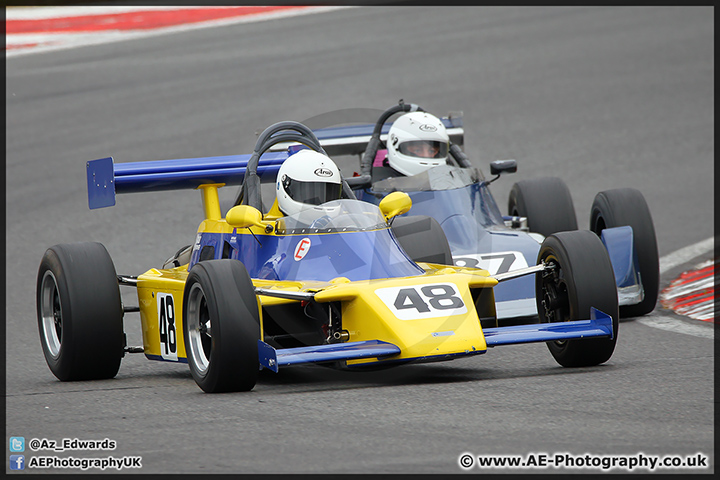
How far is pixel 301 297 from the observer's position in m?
6.26

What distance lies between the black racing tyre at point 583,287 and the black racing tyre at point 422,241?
1182mm

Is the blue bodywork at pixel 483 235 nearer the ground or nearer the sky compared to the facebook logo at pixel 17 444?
nearer the sky

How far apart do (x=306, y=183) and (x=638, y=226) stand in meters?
3.01

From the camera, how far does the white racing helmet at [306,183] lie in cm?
726

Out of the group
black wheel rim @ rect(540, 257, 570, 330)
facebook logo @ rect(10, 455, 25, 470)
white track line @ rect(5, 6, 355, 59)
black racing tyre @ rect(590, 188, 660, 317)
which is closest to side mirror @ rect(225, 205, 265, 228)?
black wheel rim @ rect(540, 257, 570, 330)

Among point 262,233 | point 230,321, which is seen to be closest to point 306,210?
point 262,233

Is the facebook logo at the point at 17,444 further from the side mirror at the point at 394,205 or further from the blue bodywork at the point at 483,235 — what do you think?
the blue bodywork at the point at 483,235

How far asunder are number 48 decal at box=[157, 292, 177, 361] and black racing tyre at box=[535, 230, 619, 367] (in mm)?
2224

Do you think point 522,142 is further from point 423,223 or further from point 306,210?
point 306,210

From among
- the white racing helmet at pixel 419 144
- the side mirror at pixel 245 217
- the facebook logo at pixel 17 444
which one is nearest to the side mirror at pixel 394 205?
the side mirror at pixel 245 217

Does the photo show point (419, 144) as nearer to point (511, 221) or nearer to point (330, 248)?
point (511, 221)

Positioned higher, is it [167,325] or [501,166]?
[501,166]

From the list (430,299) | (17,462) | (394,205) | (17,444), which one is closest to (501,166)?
(394,205)

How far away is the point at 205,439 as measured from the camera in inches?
200
